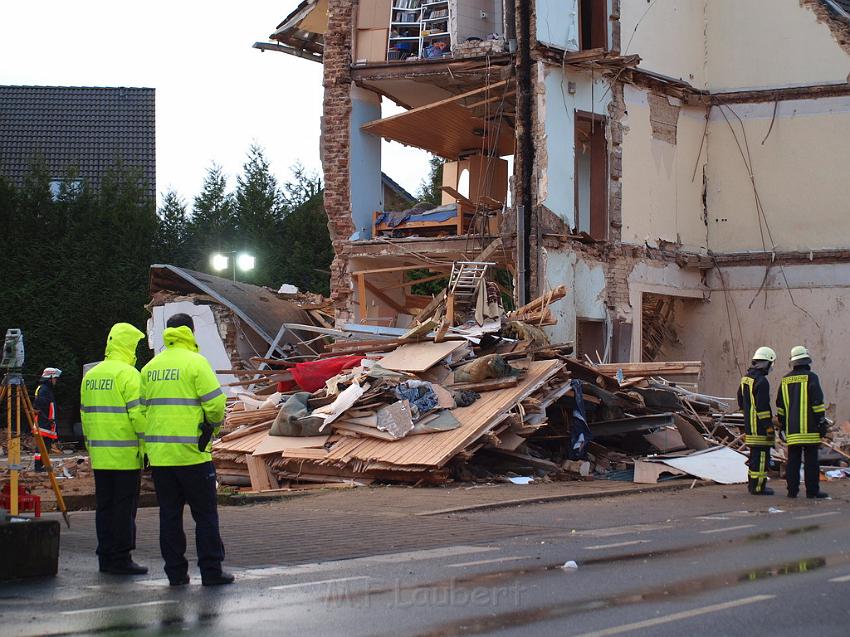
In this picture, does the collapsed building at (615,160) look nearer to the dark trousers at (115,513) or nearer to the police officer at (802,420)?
the police officer at (802,420)

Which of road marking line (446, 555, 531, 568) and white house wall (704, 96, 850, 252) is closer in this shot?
road marking line (446, 555, 531, 568)

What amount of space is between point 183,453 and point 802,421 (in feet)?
28.7

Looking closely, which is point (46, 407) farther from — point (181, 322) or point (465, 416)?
point (181, 322)

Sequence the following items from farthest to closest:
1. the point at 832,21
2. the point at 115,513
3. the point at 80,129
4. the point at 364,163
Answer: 1. the point at 80,129
2. the point at 832,21
3. the point at 364,163
4. the point at 115,513

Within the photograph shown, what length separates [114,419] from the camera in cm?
903

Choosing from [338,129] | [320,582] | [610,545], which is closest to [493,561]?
[610,545]

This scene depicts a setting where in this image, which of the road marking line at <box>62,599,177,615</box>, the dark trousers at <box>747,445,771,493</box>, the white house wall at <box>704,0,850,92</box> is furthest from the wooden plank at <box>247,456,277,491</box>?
the white house wall at <box>704,0,850,92</box>

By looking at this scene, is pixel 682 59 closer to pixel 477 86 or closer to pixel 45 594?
pixel 477 86

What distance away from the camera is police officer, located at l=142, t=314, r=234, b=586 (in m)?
8.29

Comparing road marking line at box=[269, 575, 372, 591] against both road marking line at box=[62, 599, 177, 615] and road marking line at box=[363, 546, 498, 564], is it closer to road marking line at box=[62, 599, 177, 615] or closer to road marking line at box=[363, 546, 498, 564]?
road marking line at box=[62, 599, 177, 615]

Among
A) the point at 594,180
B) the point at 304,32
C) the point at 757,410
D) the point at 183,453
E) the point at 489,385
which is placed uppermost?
the point at 304,32

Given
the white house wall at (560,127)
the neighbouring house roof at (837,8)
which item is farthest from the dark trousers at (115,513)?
the neighbouring house roof at (837,8)

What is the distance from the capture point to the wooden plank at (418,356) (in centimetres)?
1792

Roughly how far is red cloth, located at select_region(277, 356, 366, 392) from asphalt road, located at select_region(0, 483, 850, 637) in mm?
7376
